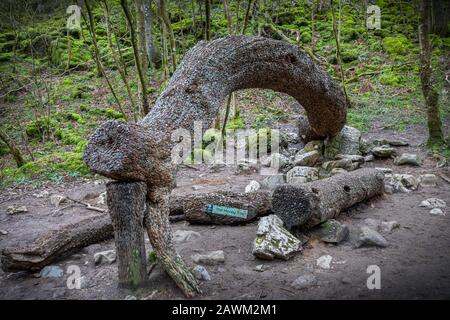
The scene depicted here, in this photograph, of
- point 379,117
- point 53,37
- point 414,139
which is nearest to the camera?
point 414,139

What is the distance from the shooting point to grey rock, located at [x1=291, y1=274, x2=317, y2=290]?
3.02 m

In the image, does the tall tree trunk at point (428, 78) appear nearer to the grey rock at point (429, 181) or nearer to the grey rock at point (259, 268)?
the grey rock at point (429, 181)

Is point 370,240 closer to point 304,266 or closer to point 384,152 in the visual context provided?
point 304,266

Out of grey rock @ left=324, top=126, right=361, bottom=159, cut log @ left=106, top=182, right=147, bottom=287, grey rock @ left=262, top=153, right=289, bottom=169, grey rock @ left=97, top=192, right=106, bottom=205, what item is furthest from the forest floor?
grey rock @ left=262, top=153, right=289, bottom=169

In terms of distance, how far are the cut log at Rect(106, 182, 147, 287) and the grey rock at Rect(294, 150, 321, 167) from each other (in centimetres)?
411

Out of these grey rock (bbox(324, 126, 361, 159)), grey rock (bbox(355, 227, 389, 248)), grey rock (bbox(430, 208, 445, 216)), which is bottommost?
grey rock (bbox(430, 208, 445, 216))

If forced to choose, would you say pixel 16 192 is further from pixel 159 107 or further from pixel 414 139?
pixel 414 139

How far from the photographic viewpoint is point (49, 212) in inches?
222

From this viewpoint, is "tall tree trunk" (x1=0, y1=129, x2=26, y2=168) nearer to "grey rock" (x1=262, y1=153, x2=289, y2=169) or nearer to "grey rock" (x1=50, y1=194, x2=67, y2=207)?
"grey rock" (x1=50, y1=194, x2=67, y2=207)

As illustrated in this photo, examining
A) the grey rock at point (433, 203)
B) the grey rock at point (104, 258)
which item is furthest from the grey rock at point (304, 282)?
the grey rock at point (433, 203)

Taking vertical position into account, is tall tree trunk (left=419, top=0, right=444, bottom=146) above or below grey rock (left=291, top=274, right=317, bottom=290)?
above
